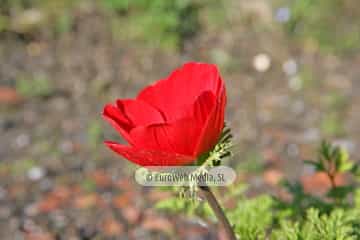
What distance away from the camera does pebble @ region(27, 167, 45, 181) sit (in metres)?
3.10

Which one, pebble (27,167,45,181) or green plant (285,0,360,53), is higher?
green plant (285,0,360,53)

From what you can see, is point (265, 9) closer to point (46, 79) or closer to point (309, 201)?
point (46, 79)

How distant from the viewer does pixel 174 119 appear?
1.31 metres

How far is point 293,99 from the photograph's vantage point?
370cm

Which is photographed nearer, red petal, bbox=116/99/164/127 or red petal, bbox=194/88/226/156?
red petal, bbox=194/88/226/156

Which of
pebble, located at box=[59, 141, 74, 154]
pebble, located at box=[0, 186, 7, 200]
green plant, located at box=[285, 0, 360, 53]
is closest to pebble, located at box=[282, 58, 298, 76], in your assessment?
green plant, located at box=[285, 0, 360, 53]

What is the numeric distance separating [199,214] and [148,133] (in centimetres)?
85

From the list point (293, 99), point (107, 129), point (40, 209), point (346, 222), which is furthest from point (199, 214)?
point (293, 99)

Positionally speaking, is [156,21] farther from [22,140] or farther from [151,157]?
[151,157]

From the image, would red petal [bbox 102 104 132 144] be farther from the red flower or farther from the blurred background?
the blurred background

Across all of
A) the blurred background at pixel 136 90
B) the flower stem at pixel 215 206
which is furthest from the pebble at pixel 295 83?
the flower stem at pixel 215 206

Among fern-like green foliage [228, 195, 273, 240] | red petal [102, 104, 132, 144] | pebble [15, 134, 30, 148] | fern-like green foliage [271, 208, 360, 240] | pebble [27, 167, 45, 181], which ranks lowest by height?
fern-like green foliage [271, 208, 360, 240]

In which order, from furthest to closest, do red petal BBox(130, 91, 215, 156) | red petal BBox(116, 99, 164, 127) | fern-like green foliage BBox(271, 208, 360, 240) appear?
fern-like green foliage BBox(271, 208, 360, 240) → red petal BBox(116, 99, 164, 127) → red petal BBox(130, 91, 215, 156)

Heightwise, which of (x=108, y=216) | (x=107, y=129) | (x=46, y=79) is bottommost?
(x=108, y=216)
